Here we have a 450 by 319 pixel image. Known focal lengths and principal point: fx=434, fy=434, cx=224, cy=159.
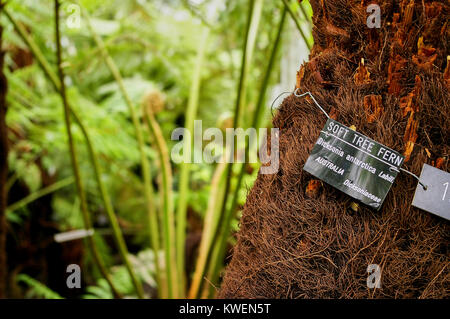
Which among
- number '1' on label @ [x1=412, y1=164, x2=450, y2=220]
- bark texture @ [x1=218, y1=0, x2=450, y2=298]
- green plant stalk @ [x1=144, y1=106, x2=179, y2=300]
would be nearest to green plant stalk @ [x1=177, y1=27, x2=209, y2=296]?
green plant stalk @ [x1=144, y1=106, x2=179, y2=300]

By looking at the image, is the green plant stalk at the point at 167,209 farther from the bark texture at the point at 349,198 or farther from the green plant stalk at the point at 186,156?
the bark texture at the point at 349,198

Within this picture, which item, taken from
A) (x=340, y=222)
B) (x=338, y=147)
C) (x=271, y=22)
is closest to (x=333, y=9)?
(x=338, y=147)

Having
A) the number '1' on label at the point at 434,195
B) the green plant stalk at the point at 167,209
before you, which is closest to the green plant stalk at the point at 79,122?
the green plant stalk at the point at 167,209

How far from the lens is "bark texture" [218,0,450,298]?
0.66 meters

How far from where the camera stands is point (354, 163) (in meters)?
0.68

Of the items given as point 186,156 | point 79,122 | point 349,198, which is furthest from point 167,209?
point 349,198

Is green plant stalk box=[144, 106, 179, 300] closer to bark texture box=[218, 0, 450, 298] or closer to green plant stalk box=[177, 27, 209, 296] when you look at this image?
green plant stalk box=[177, 27, 209, 296]

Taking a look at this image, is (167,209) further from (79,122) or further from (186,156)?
(79,122)

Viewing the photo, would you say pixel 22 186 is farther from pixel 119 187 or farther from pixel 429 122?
pixel 429 122

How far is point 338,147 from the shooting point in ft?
2.28

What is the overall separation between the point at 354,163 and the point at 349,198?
0.18ft

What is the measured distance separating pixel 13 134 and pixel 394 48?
2.48 m

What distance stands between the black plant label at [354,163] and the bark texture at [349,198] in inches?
0.7

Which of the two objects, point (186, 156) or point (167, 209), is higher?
point (186, 156)
